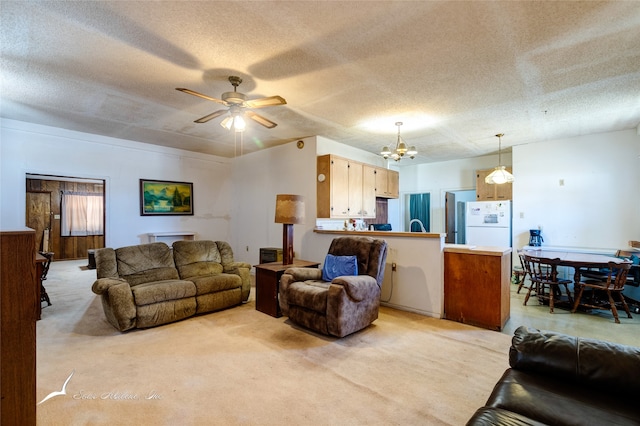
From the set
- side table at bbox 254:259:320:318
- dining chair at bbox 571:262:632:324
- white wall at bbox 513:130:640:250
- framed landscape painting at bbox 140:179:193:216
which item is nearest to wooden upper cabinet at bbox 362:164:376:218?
side table at bbox 254:259:320:318

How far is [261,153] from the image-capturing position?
6.04 m

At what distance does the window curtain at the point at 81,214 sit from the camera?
7.59 m

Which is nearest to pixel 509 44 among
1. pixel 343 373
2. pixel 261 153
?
pixel 343 373

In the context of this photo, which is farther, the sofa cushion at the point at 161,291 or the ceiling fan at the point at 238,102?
the sofa cushion at the point at 161,291

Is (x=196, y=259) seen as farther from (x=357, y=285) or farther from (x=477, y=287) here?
(x=477, y=287)

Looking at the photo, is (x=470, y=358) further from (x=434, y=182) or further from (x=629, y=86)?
(x=434, y=182)

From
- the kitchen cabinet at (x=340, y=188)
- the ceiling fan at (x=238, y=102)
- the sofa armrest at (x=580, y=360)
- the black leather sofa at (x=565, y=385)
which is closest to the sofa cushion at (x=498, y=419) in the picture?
the black leather sofa at (x=565, y=385)

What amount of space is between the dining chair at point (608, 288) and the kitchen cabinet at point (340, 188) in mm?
3279

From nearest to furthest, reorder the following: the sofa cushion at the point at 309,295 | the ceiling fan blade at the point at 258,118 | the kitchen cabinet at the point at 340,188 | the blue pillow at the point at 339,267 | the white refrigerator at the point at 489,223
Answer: the sofa cushion at the point at 309,295 < the ceiling fan blade at the point at 258,118 < the blue pillow at the point at 339,267 < the kitchen cabinet at the point at 340,188 < the white refrigerator at the point at 489,223

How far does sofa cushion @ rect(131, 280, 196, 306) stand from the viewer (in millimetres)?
3162

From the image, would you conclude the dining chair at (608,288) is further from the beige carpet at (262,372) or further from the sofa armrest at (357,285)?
the sofa armrest at (357,285)

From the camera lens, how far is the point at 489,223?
5.62 m

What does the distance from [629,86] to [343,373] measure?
4.08 metres

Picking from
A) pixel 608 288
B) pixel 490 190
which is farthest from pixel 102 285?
pixel 490 190
